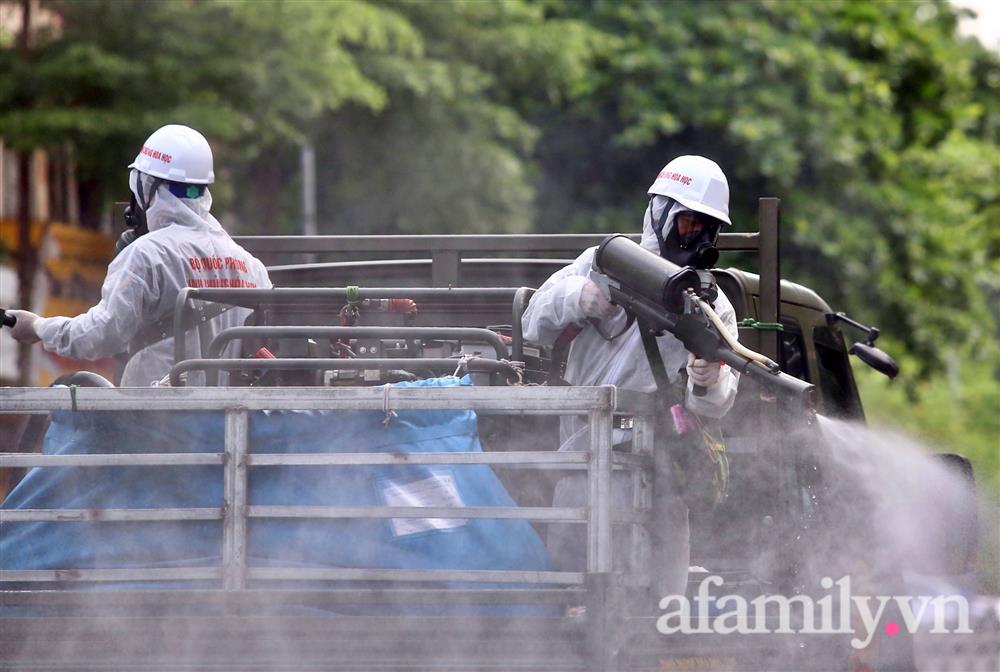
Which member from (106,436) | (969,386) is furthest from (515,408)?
(969,386)

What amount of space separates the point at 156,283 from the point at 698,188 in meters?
1.79

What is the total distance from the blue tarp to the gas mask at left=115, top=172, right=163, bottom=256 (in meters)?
1.73

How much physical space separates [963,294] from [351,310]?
16791mm

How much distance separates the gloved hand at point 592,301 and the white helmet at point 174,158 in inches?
66.3

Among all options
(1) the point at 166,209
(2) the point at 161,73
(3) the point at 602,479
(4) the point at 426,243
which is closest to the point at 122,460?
(3) the point at 602,479

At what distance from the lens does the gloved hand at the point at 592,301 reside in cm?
440

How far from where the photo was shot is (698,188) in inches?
182

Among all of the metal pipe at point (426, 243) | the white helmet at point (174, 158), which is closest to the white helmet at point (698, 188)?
the metal pipe at point (426, 243)

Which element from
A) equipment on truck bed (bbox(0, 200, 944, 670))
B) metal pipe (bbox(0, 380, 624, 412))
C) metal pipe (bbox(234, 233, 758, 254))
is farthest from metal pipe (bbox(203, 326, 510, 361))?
metal pipe (bbox(234, 233, 758, 254))

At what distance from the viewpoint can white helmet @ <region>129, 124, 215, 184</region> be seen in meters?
5.49

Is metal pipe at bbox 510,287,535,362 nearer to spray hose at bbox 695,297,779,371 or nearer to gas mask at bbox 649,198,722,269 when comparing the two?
gas mask at bbox 649,198,722,269

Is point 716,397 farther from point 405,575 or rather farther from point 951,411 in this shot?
point 951,411

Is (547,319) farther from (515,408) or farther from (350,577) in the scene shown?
(350,577)

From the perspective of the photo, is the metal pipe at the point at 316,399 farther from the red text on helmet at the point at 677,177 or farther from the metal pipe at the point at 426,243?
the metal pipe at the point at 426,243
